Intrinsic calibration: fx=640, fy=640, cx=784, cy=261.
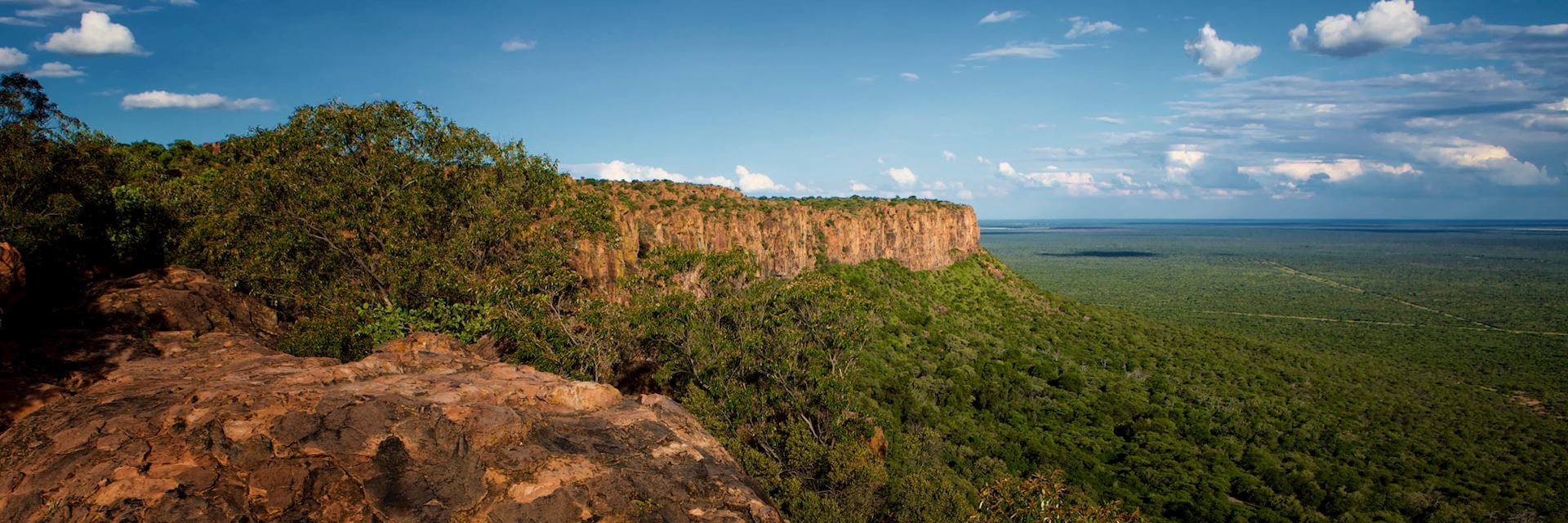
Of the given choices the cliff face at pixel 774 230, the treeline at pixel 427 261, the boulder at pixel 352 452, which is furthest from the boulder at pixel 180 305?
the cliff face at pixel 774 230

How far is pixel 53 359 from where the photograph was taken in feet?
38.9

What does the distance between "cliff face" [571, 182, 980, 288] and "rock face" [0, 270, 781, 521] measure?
535 inches

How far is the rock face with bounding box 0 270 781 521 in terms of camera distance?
825 cm

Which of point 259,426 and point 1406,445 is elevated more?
point 259,426

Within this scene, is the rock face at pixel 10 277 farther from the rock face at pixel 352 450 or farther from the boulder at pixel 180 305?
the boulder at pixel 180 305

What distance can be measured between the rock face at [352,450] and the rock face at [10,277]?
2.19 metres

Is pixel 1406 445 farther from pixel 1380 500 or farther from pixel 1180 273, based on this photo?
pixel 1180 273

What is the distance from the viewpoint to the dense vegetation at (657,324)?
771 inches

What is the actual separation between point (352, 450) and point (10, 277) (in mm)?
9480

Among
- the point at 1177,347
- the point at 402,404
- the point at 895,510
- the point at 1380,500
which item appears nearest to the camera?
the point at 402,404

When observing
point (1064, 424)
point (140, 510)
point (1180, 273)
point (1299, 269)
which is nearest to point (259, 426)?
point (140, 510)

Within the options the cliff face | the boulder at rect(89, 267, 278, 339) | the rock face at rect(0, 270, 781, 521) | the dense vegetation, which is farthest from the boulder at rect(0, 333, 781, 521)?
the cliff face

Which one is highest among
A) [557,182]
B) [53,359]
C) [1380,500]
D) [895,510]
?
[557,182]

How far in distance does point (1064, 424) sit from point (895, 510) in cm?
2719
